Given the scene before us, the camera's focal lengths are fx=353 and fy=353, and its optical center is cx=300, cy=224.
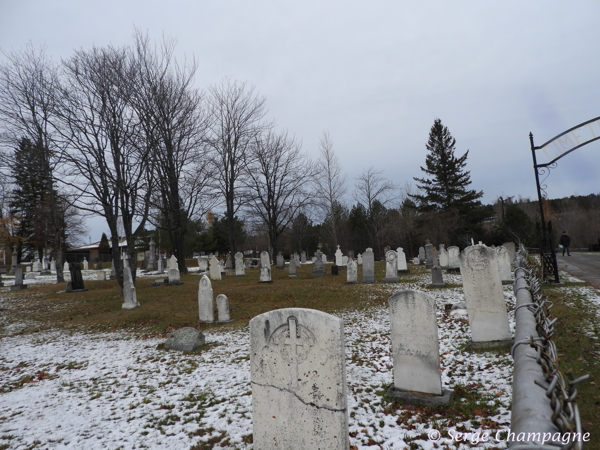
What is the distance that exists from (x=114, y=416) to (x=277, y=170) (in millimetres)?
31109

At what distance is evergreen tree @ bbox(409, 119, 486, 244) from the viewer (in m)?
39.0

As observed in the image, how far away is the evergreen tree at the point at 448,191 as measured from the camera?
1534 inches

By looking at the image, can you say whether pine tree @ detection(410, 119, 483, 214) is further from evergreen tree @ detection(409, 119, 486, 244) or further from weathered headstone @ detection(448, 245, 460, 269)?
weathered headstone @ detection(448, 245, 460, 269)

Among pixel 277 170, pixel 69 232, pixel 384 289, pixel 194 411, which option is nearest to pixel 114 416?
pixel 194 411

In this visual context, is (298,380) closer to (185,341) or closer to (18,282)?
(185,341)

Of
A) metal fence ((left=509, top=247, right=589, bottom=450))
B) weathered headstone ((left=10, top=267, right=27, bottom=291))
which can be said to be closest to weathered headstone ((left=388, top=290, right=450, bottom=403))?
metal fence ((left=509, top=247, right=589, bottom=450))

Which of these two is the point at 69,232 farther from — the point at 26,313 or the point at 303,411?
the point at 303,411

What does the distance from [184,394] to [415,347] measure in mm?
3547

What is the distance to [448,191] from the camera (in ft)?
135

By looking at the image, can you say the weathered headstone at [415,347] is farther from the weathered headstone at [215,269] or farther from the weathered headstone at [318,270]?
the weathered headstone at [215,269]

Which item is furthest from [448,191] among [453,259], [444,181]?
[453,259]

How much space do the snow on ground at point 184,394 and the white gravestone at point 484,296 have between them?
1.78 ft

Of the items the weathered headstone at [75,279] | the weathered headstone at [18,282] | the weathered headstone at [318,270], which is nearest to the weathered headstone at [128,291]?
the weathered headstone at [75,279]

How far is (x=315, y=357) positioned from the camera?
3.08 metres
